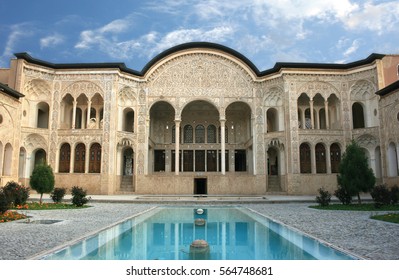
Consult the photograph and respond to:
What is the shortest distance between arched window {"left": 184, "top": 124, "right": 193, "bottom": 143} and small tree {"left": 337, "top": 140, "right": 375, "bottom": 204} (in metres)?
17.1

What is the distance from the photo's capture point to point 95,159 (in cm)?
2439

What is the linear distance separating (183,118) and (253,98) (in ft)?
24.5

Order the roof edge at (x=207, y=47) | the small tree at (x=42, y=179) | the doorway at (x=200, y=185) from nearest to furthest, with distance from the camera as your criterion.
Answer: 1. the small tree at (x=42, y=179)
2. the roof edge at (x=207, y=47)
3. the doorway at (x=200, y=185)

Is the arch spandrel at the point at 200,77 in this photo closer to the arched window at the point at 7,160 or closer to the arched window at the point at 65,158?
the arched window at the point at 65,158

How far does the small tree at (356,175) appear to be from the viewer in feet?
48.2

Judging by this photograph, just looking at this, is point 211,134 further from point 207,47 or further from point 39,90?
point 39,90

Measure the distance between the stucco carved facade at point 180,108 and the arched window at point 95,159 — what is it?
0.08m

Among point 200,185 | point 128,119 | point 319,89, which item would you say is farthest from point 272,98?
point 128,119

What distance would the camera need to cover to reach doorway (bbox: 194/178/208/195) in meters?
25.4

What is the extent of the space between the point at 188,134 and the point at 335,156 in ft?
43.2

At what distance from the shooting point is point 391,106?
20.9 metres

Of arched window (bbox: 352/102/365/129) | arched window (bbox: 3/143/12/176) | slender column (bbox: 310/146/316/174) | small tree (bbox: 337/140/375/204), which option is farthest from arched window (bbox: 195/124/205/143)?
small tree (bbox: 337/140/375/204)

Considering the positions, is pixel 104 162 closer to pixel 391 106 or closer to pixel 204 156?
pixel 204 156

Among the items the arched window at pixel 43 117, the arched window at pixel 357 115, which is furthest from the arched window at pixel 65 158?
the arched window at pixel 357 115
